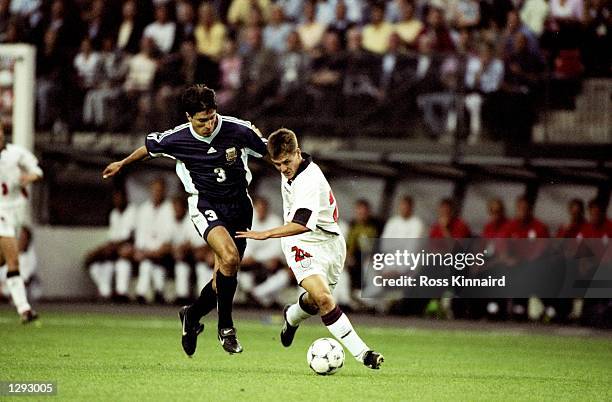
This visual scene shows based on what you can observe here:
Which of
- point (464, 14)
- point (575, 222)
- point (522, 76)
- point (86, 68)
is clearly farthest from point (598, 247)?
point (86, 68)

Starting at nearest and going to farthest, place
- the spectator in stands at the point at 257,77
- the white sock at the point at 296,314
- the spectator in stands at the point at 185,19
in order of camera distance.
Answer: the white sock at the point at 296,314 < the spectator in stands at the point at 257,77 < the spectator in stands at the point at 185,19

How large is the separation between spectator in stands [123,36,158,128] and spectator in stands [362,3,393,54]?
3.46 metres

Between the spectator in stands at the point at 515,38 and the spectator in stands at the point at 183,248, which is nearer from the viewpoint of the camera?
the spectator in stands at the point at 515,38

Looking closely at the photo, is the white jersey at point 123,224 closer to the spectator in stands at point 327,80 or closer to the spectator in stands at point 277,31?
the spectator in stands at point 277,31

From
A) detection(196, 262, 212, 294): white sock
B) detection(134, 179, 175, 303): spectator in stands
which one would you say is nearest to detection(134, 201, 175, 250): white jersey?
detection(134, 179, 175, 303): spectator in stands

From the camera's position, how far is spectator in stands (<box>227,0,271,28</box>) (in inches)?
805

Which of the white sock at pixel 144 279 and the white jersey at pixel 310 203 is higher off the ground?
the white jersey at pixel 310 203

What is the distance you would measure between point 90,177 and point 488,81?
8161 mm

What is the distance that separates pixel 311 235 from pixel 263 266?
955cm

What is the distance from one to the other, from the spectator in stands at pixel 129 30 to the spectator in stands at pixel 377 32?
4016 mm

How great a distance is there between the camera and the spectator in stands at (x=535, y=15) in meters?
17.8

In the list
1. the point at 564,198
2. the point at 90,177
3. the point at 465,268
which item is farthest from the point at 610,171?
the point at 90,177

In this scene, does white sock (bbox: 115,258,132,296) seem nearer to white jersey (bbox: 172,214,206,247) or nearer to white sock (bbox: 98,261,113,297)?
white sock (bbox: 98,261,113,297)

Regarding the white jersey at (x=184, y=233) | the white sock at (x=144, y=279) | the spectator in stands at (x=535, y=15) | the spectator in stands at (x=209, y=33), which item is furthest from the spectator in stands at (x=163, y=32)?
the spectator in stands at (x=535, y=15)
